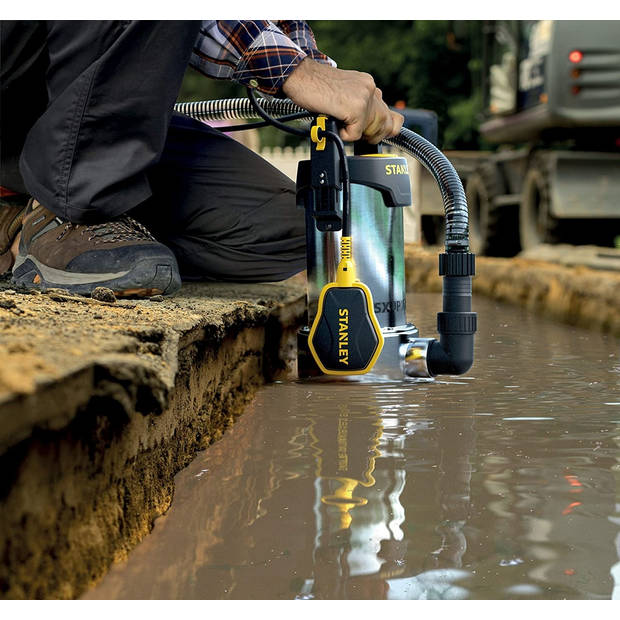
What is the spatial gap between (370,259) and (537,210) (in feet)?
18.8

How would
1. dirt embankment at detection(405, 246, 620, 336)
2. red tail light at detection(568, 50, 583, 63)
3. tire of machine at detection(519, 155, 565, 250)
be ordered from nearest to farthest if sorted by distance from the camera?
dirt embankment at detection(405, 246, 620, 336)
red tail light at detection(568, 50, 583, 63)
tire of machine at detection(519, 155, 565, 250)

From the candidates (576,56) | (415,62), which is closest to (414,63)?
(415,62)

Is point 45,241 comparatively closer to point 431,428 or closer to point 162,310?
point 162,310

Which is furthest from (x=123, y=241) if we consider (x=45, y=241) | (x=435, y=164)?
(x=435, y=164)

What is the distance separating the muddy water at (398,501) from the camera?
1015mm

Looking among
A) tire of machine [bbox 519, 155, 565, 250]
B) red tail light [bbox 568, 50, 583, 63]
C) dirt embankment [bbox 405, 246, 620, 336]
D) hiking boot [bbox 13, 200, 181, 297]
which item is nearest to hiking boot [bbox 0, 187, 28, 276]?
hiking boot [bbox 13, 200, 181, 297]

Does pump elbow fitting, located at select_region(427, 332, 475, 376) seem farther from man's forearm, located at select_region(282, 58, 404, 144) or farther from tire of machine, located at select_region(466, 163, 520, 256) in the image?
tire of machine, located at select_region(466, 163, 520, 256)

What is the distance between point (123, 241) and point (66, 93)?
344 mm

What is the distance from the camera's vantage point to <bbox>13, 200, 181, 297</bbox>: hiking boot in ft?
6.58

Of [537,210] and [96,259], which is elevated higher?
[537,210]

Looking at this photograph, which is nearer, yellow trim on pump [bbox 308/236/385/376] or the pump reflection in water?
the pump reflection in water

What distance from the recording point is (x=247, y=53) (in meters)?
2.02

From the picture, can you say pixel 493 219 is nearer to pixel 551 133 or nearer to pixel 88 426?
pixel 551 133

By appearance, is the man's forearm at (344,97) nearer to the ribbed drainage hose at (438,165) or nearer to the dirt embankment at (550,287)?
the ribbed drainage hose at (438,165)
